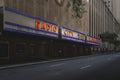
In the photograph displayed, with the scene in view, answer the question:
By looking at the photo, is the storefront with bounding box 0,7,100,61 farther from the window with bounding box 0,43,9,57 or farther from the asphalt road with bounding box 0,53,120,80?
the asphalt road with bounding box 0,53,120,80

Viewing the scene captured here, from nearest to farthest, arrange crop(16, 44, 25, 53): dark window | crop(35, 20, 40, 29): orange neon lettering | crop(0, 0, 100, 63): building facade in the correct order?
1. crop(0, 0, 100, 63): building facade
2. crop(16, 44, 25, 53): dark window
3. crop(35, 20, 40, 29): orange neon lettering

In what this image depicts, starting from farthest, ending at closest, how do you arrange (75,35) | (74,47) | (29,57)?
(74,47) → (75,35) → (29,57)

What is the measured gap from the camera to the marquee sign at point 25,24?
1125 inches

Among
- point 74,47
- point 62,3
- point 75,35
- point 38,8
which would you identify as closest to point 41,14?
point 38,8

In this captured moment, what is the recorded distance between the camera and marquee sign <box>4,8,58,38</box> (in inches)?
1125

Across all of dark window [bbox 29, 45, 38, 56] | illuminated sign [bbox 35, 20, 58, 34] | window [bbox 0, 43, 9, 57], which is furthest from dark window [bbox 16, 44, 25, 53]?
illuminated sign [bbox 35, 20, 58, 34]

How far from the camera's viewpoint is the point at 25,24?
1282 inches

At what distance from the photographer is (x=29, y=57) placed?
36.9 metres

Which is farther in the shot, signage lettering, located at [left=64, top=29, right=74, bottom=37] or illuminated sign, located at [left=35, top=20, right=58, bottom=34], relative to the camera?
signage lettering, located at [left=64, top=29, right=74, bottom=37]

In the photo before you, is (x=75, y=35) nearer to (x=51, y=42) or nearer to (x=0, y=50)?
(x=51, y=42)

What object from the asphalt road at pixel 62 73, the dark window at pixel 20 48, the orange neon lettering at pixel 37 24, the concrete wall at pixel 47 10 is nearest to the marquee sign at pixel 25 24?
the orange neon lettering at pixel 37 24

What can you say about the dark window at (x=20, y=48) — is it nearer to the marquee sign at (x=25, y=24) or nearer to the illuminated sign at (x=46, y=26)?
the marquee sign at (x=25, y=24)

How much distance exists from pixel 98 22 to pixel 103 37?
19.1ft

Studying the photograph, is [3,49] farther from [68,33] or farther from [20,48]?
[68,33]
